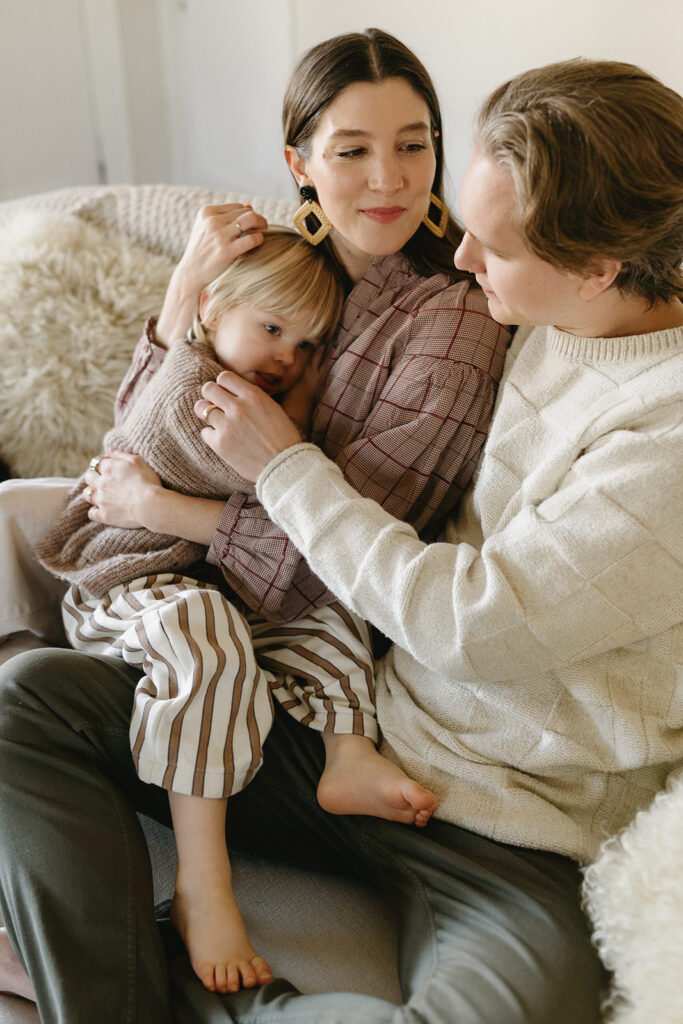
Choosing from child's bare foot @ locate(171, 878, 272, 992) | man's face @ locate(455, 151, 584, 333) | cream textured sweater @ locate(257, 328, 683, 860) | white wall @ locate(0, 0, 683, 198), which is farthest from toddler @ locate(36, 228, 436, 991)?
white wall @ locate(0, 0, 683, 198)

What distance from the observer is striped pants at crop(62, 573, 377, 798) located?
1160 mm

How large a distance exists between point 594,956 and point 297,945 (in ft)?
1.19

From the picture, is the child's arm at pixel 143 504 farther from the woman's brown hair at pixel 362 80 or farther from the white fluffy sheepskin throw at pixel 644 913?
the white fluffy sheepskin throw at pixel 644 913

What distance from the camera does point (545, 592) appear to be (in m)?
1.02

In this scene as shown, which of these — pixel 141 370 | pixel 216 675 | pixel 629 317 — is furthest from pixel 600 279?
pixel 141 370

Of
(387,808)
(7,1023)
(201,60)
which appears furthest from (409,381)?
(201,60)

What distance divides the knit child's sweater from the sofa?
4.3 inches

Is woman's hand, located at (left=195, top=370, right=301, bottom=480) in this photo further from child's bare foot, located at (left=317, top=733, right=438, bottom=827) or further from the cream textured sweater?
child's bare foot, located at (left=317, top=733, right=438, bottom=827)

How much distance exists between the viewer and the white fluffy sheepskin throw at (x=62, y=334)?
5.73 feet

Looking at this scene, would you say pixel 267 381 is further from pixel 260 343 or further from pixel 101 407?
pixel 101 407

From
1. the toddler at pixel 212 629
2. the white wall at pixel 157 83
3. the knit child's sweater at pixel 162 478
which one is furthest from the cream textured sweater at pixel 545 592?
the white wall at pixel 157 83

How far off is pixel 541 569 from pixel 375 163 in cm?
60

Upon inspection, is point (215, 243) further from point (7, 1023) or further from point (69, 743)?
point (7, 1023)

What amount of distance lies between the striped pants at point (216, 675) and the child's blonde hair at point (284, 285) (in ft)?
1.36
